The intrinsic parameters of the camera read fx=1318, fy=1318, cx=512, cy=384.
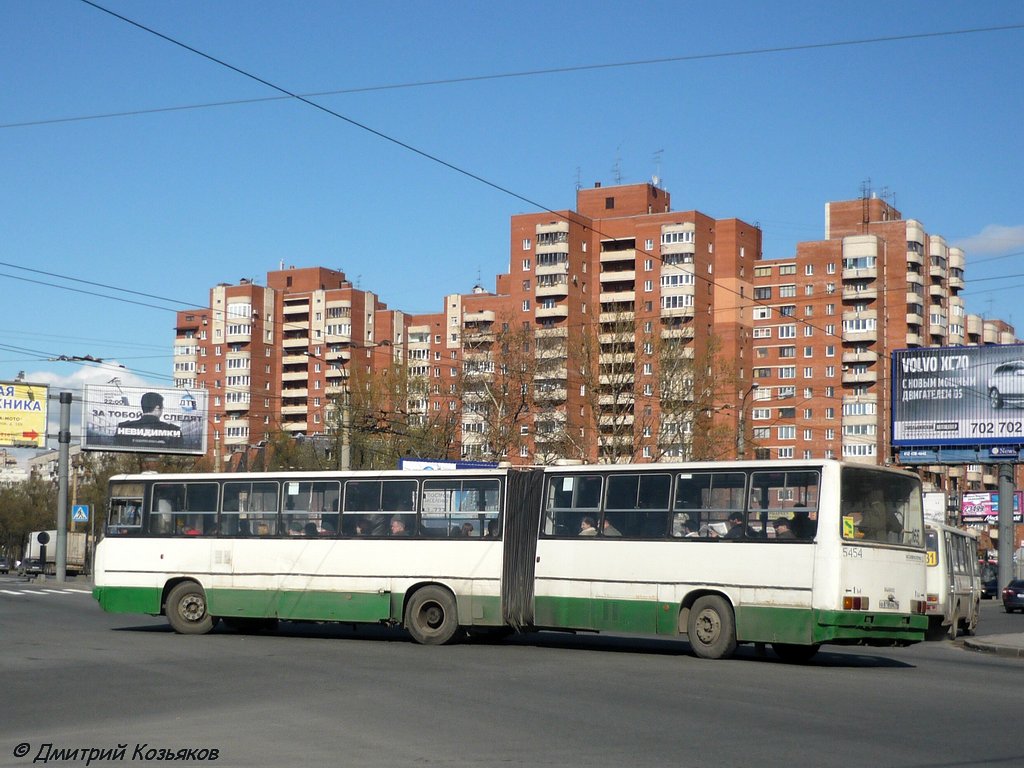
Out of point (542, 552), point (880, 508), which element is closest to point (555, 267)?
point (542, 552)

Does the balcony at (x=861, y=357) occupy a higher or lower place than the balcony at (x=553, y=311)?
lower

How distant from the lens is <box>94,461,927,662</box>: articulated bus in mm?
18094

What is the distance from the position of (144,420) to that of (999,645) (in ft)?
147

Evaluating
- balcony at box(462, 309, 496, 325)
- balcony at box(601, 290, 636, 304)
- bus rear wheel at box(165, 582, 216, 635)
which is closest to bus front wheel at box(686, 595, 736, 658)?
bus rear wheel at box(165, 582, 216, 635)

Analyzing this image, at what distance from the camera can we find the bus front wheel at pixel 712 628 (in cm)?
1859

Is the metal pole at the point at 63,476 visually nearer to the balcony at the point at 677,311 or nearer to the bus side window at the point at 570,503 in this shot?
the bus side window at the point at 570,503

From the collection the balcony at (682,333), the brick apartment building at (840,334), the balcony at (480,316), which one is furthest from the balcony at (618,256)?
the balcony at (682,333)

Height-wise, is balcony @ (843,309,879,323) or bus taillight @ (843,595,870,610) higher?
balcony @ (843,309,879,323)

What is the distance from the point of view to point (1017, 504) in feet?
291

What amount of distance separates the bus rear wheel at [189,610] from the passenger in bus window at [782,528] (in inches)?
415

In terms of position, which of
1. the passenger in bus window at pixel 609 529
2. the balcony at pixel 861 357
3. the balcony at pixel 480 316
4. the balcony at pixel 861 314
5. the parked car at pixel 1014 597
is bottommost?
the parked car at pixel 1014 597

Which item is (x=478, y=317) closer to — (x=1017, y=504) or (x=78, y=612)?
(x=1017, y=504)

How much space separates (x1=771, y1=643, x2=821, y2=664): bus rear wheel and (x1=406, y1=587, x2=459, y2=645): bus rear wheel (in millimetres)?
5149

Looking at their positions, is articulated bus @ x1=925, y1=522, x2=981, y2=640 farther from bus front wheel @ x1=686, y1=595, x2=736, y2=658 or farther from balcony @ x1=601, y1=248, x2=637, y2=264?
balcony @ x1=601, y1=248, x2=637, y2=264
